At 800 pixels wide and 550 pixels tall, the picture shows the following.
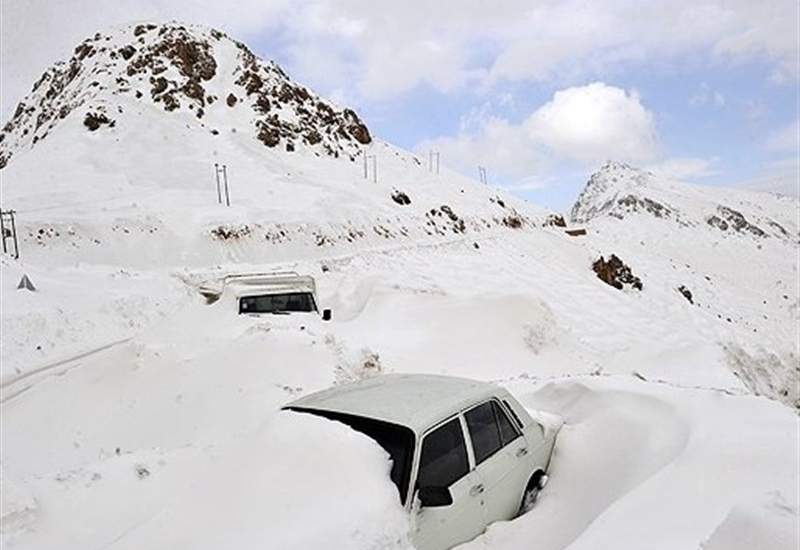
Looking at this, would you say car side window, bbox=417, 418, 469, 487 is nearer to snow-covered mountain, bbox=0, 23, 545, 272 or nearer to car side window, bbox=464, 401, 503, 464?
car side window, bbox=464, 401, 503, 464

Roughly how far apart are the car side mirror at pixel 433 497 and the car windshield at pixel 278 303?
24.0ft

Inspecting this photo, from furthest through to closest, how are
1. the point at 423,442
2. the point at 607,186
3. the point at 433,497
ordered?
the point at 607,186, the point at 423,442, the point at 433,497

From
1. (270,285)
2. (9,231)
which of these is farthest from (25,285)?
(9,231)

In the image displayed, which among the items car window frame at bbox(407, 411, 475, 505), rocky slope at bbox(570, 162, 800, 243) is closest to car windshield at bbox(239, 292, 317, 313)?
car window frame at bbox(407, 411, 475, 505)

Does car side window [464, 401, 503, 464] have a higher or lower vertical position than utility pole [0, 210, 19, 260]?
lower

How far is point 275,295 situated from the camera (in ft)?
35.8

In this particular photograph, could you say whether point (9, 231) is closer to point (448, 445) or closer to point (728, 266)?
point (448, 445)

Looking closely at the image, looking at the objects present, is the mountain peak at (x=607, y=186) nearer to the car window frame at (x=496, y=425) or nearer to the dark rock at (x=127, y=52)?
the dark rock at (x=127, y=52)

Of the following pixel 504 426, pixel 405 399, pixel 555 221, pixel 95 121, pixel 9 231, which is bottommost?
pixel 504 426

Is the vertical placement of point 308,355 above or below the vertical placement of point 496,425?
below

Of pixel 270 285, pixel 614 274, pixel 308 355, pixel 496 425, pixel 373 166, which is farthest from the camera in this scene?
pixel 373 166

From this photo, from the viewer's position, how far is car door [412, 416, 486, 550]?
12.5ft

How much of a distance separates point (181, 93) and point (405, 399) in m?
43.7

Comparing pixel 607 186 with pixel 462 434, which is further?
pixel 607 186
